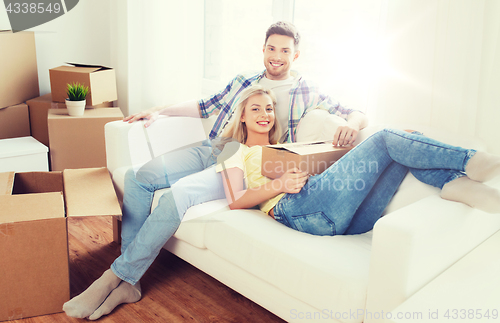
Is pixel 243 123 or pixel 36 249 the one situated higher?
pixel 243 123

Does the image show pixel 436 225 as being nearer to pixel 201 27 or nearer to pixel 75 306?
pixel 75 306

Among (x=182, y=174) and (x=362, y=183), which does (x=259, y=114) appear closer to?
(x=182, y=174)

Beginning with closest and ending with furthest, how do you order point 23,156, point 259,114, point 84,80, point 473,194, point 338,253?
point 473,194 → point 338,253 → point 259,114 → point 23,156 → point 84,80

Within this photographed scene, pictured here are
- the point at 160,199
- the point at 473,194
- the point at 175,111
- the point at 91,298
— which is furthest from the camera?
the point at 175,111

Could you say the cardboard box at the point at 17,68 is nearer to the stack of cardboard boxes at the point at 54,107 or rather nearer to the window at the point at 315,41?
the stack of cardboard boxes at the point at 54,107

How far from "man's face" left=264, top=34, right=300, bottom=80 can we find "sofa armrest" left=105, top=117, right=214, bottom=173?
0.47 metres

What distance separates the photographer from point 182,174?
186 centimetres

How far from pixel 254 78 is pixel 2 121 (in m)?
1.84

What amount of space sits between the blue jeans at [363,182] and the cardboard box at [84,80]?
6.39 ft

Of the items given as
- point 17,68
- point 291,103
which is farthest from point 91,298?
point 17,68

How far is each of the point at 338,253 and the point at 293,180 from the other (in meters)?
0.30

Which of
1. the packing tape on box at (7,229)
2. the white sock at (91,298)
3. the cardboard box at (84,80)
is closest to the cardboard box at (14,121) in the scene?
the cardboard box at (84,80)

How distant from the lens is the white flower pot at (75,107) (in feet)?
8.70

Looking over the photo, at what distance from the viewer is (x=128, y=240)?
171 cm
